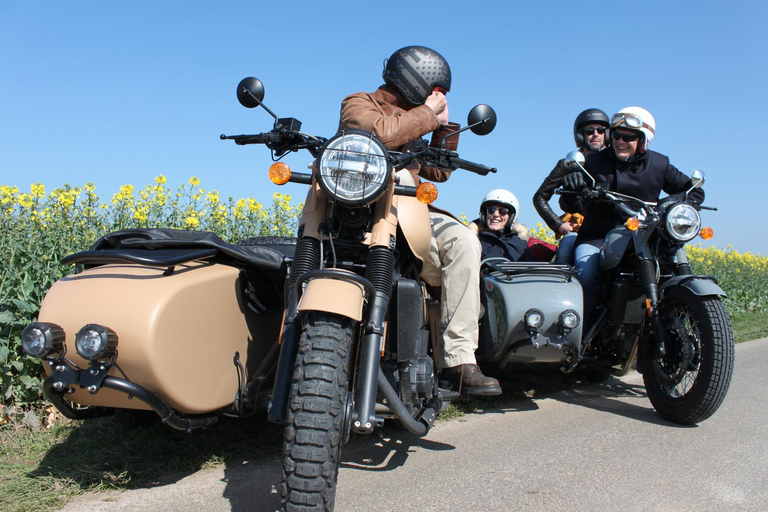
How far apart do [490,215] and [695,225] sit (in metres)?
1.68

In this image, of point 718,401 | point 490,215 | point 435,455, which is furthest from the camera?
point 490,215

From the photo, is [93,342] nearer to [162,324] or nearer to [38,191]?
[162,324]

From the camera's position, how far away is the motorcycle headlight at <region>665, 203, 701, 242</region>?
4137mm

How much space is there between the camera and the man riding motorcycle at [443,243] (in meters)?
3.47

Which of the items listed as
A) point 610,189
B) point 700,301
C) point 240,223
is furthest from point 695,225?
point 240,223

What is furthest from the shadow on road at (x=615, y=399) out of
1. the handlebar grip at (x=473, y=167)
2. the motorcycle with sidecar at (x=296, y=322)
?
the handlebar grip at (x=473, y=167)

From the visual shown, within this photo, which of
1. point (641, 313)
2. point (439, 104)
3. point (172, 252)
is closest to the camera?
point (172, 252)

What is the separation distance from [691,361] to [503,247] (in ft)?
5.83

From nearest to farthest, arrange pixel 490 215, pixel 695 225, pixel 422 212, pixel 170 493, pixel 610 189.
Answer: pixel 170 493 → pixel 422 212 → pixel 695 225 → pixel 610 189 → pixel 490 215

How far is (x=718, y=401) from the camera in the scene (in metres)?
3.73

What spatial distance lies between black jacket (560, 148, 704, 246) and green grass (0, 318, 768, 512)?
286cm

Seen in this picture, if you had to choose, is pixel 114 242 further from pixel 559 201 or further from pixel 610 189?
pixel 559 201

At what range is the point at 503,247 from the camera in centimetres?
533

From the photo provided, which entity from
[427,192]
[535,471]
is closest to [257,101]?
[427,192]
